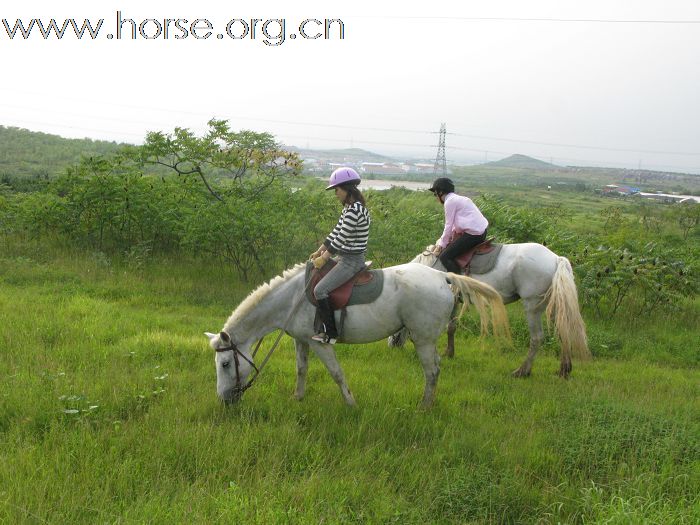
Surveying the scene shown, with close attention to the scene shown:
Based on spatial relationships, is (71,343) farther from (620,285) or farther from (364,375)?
(620,285)

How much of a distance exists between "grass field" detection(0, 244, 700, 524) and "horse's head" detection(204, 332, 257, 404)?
16cm

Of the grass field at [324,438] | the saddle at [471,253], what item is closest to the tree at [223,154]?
the grass field at [324,438]

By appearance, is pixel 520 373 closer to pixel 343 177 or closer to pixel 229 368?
pixel 343 177

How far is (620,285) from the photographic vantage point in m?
9.48

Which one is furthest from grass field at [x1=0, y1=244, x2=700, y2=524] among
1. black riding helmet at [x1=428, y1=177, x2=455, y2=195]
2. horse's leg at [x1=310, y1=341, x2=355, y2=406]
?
black riding helmet at [x1=428, y1=177, x2=455, y2=195]

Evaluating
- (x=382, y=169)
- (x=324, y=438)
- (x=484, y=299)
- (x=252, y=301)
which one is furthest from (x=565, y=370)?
(x=382, y=169)

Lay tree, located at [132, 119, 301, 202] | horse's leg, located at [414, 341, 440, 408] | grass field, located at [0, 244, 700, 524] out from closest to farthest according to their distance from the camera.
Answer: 1. grass field, located at [0, 244, 700, 524]
2. horse's leg, located at [414, 341, 440, 408]
3. tree, located at [132, 119, 301, 202]

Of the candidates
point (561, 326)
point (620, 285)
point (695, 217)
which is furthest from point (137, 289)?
point (695, 217)

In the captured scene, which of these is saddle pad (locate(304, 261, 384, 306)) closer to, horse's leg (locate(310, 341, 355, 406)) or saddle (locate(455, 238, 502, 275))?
horse's leg (locate(310, 341, 355, 406))

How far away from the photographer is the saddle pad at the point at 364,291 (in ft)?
16.7

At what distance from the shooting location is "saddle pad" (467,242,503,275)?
7.15 metres

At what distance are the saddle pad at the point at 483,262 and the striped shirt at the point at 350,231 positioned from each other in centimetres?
283

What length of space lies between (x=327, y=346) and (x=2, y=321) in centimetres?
528

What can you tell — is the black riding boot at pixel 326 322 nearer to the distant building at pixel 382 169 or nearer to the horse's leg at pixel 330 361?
the horse's leg at pixel 330 361
